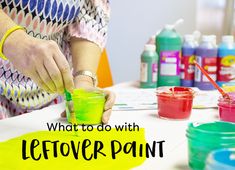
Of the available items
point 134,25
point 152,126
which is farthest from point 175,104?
point 134,25

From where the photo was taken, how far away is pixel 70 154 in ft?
2.53

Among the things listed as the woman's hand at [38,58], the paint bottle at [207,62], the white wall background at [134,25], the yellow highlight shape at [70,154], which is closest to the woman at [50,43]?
the woman's hand at [38,58]

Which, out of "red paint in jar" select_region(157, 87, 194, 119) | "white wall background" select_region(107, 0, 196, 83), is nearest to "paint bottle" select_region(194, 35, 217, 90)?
"red paint in jar" select_region(157, 87, 194, 119)

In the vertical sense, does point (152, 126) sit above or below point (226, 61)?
below

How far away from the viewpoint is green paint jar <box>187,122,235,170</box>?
0.65m

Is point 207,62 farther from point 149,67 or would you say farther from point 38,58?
point 38,58

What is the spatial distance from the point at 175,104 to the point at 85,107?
231 millimetres

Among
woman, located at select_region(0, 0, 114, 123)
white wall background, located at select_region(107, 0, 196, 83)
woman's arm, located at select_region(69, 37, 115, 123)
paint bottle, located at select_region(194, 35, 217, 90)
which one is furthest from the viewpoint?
white wall background, located at select_region(107, 0, 196, 83)

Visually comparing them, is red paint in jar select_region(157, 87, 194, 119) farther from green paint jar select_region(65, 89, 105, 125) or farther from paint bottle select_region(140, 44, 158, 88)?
paint bottle select_region(140, 44, 158, 88)

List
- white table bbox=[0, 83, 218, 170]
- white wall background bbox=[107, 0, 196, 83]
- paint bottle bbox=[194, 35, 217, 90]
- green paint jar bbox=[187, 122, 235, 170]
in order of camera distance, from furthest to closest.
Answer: white wall background bbox=[107, 0, 196, 83]
paint bottle bbox=[194, 35, 217, 90]
white table bbox=[0, 83, 218, 170]
green paint jar bbox=[187, 122, 235, 170]

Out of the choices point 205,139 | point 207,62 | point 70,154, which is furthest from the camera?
point 207,62

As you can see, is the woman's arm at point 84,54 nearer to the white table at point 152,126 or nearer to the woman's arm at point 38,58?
the white table at point 152,126

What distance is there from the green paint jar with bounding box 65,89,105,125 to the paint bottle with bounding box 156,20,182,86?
52 centimetres

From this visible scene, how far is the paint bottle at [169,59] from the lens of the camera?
4.83 ft
